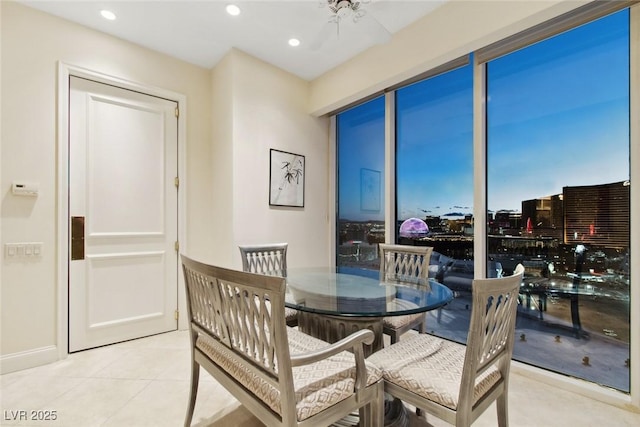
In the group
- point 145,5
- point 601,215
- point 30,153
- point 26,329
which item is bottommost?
point 26,329

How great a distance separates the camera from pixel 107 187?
2771 millimetres

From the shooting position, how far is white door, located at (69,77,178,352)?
2621 mm

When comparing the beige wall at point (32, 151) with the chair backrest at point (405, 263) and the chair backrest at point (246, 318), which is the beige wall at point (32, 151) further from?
the chair backrest at point (405, 263)

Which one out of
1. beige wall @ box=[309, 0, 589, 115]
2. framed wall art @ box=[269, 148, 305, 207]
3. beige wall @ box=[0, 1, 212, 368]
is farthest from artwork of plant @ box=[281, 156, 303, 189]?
beige wall @ box=[0, 1, 212, 368]

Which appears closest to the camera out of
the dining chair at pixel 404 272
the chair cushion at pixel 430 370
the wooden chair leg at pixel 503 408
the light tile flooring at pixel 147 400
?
the chair cushion at pixel 430 370

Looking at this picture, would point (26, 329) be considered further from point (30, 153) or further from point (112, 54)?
point (112, 54)

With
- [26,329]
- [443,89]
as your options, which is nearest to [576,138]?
[443,89]

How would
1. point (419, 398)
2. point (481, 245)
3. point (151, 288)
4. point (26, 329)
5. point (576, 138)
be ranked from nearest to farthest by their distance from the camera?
point (419, 398), point (576, 138), point (26, 329), point (481, 245), point (151, 288)

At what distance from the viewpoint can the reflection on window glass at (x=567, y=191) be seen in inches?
77.7

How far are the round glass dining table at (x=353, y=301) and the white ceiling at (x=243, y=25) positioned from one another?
5.95ft

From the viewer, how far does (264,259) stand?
2.71 metres

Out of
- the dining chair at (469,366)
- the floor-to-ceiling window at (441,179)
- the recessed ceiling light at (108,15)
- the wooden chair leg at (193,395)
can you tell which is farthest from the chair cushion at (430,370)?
the recessed ceiling light at (108,15)

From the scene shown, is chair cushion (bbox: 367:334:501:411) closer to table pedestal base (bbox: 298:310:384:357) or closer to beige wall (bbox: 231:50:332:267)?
table pedestal base (bbox: 298:310:384:357)

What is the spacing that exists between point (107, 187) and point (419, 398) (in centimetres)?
305
